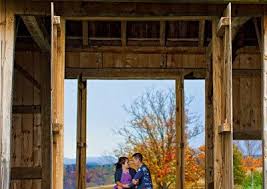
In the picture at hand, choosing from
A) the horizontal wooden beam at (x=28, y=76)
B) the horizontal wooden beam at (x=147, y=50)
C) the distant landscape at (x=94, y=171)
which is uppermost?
the horizontal wooden beam at (x=147, y=50)

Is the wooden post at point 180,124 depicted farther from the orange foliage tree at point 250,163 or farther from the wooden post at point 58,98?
the wooden post at point 58,98

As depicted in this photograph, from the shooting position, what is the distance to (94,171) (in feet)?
45.6

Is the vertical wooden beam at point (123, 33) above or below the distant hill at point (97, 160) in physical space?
above

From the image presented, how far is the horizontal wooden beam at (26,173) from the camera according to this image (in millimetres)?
11633

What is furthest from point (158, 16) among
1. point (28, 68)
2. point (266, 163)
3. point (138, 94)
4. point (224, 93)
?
point (138, 94)

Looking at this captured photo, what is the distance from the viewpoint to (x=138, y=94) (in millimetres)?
14969

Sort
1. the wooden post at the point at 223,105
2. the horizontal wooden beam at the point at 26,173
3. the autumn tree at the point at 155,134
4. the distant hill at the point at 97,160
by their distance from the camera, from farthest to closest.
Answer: the autumn tree at the point at 155,134
the distant hill at the point at 97,160
the horizontal wooden beam at the point at 26,173
the wooden post at the point at 223,105

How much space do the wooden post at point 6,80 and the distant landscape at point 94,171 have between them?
14.4 feet

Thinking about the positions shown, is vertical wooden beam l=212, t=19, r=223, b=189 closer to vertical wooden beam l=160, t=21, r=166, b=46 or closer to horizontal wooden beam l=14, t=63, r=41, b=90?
vertical wooden beam l=160, t=21, r=166, b=46

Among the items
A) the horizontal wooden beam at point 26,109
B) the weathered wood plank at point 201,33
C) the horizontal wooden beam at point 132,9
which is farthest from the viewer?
the horizontal wooden beam at point 26,109

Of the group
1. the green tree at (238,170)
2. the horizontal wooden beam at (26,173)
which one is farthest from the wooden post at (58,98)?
the green tree at (238,170)

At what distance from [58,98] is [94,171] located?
6.14m

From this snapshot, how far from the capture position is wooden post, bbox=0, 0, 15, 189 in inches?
310

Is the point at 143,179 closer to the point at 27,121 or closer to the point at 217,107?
the point at 27,121
